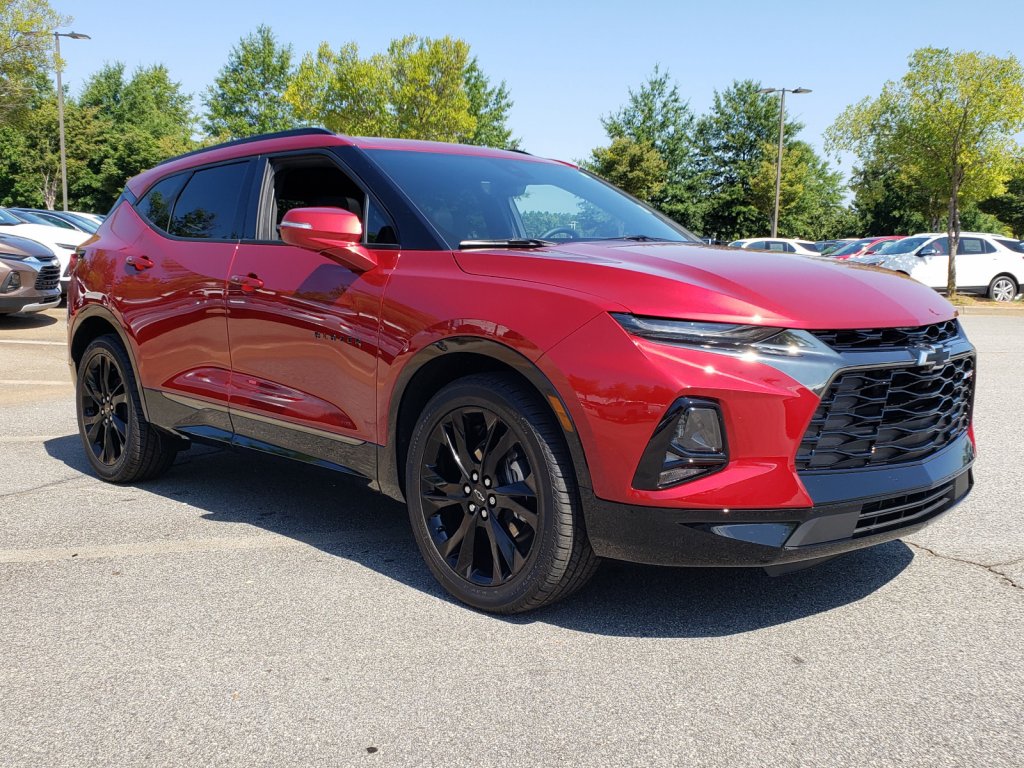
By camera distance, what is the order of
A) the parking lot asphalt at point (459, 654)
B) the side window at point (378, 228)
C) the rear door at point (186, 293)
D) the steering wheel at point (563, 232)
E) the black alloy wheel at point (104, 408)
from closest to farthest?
the parking lot asphalt at point (459, 654) < the side window at point (378, 228) < the steering wheel at point (563, 232) < the rear door at point (186, 293) < the black alloy wheel at point (104, 408)

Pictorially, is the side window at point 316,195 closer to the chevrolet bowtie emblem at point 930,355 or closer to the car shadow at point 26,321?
the chevrolet bowtie emblem at point 930,355

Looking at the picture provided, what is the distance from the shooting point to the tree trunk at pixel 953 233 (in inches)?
848

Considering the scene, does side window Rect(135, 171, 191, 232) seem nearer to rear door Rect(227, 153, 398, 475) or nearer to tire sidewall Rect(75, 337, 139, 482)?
tire sidewall Rect(75, 337, 139, 482)

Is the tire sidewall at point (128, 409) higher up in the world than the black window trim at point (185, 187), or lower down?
lower down

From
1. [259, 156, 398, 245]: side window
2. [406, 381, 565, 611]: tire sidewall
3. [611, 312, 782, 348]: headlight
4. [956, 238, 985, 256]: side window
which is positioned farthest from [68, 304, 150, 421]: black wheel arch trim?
[956, 238, 985, 256]: side window

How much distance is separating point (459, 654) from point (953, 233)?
21.8 m

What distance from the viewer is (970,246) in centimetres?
2264

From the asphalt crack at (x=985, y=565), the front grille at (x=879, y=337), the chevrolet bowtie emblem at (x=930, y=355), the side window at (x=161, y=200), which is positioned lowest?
the asphalt crack at (x=985, y=565)

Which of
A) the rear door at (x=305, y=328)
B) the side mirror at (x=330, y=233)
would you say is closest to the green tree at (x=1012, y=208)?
the rear door at (x=305, y=328)

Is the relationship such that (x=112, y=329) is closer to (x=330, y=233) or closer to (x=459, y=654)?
(x=330, y=233)

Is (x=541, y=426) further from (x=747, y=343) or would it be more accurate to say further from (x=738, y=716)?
(x=738, y=716)

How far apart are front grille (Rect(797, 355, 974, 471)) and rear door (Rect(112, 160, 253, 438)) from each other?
272cm

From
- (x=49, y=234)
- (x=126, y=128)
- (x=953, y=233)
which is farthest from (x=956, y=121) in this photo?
(x=126, y=128)

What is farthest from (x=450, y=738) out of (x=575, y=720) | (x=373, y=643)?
(x=373, y=643)
